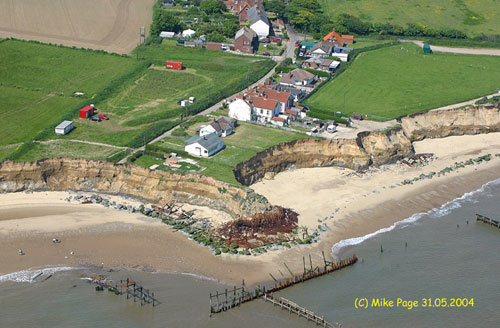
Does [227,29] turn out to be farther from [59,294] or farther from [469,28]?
[59,294]

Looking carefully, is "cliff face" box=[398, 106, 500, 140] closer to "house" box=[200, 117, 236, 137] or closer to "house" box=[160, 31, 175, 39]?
"house" box=[200, 117, 236, 137]

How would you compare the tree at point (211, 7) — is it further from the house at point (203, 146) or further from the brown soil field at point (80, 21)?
the house at point (203, 146)

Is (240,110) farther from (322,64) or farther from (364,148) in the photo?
(322,64)

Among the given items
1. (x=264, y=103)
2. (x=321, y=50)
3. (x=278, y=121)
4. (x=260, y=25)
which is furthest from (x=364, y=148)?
(x=260, y=25)

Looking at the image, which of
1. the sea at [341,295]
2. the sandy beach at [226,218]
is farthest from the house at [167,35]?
the sea at [341,295]

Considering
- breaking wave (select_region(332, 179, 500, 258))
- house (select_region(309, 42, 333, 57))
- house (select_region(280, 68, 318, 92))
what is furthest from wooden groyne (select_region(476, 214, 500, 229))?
house (select_region(309, 42, 333, 57))

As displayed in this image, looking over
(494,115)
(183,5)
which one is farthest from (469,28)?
(183,5)
